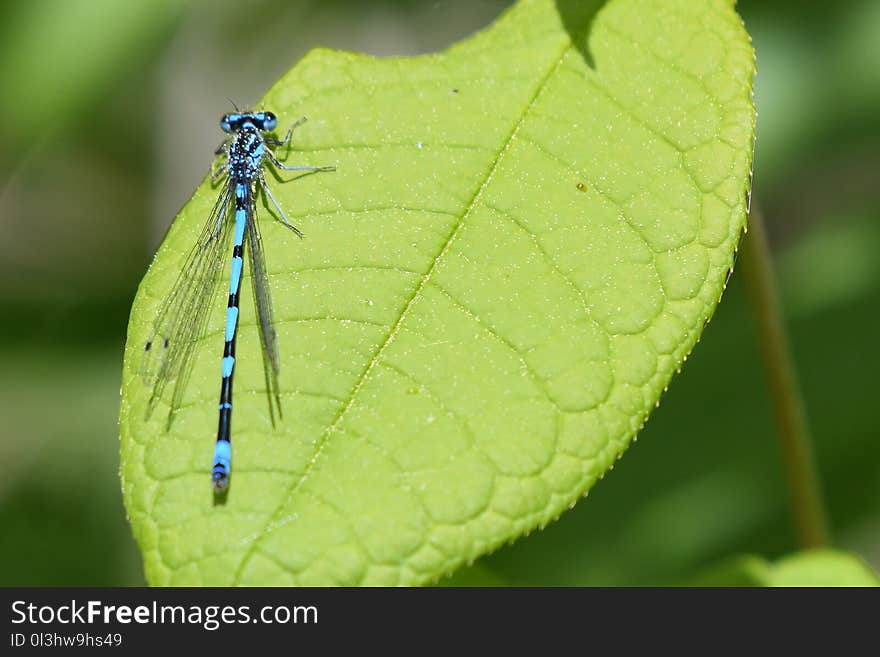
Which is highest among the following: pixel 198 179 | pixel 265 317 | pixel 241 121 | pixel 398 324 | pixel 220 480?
pixel 198 179

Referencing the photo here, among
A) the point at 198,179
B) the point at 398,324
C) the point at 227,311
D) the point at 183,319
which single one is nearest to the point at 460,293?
the point at 398,324

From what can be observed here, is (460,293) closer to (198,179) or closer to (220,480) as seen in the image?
(220,480)

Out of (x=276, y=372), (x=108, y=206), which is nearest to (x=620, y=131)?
(x=276, y=372)

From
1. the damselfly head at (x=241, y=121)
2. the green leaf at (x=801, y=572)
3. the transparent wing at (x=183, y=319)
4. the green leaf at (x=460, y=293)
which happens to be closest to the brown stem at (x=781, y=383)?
the green leaf at (x=801, y=572)

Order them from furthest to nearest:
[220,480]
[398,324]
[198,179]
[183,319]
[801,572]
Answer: [198,179] < [801,572] < [183,319] < [398,324] < [220,480]

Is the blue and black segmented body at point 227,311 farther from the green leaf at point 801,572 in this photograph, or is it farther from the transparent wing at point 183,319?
the green leaf at point 801,572

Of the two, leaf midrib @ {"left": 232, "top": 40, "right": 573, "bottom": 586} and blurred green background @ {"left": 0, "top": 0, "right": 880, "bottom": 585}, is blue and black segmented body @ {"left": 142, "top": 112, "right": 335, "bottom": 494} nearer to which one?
leaf midrib @ {"left": 232, "top": 40, "right": 573, "bottom": 586}

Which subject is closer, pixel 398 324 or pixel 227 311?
pixel 398 324
